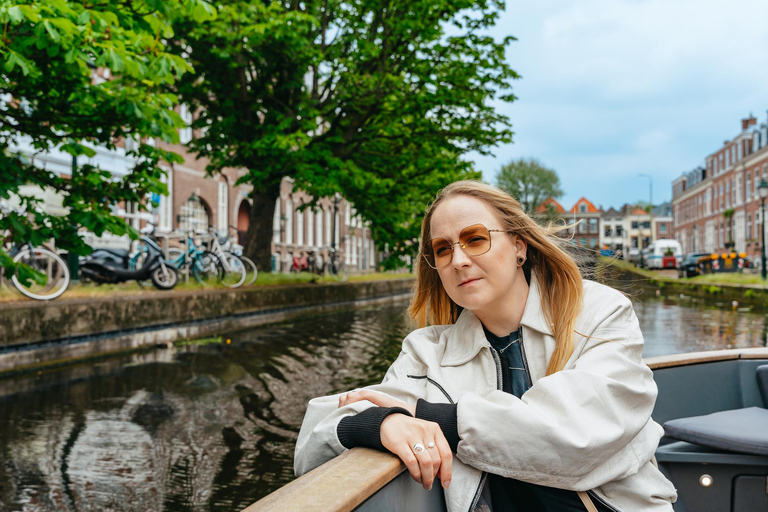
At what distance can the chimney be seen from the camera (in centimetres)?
6769

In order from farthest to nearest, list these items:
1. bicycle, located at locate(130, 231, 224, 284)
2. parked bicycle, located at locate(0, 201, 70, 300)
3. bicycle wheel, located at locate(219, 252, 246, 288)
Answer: bicycle wheel, located at locate(219, 252, 246, 288), bicycle, located at locate(130, 231, 224, 284), parked bicycle, located at locate(0, 201, 70, 300)

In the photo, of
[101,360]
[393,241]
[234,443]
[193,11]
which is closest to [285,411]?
[234,443]

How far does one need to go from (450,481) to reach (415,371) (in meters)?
0.39

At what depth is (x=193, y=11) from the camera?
5.76 m

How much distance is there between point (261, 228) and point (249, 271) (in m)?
2.05

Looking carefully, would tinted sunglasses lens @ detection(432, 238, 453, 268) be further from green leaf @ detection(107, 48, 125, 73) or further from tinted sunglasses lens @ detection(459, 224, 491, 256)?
green leaf @ detection(107, 48, 125, 73)

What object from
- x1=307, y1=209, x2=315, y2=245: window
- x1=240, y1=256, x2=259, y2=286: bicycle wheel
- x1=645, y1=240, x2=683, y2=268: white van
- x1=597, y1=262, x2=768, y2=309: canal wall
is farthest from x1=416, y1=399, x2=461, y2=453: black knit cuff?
x1=645, y1=240, x2=683, y2=268: white van

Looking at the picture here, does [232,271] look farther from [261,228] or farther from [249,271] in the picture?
[261,228]

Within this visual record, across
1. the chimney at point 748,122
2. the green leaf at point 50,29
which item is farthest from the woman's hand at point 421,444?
the chimney at point 748,122

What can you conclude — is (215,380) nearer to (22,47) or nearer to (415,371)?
(22,47)

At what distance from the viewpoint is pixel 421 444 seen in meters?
1.50

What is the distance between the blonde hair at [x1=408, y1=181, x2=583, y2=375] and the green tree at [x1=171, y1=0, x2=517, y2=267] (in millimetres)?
12375

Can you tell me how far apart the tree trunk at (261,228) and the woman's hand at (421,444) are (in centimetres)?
1612

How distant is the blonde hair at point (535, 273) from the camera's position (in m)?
1.87
